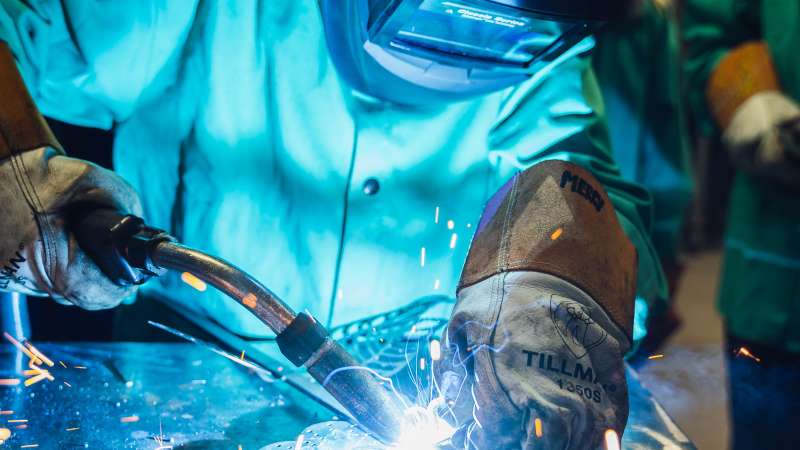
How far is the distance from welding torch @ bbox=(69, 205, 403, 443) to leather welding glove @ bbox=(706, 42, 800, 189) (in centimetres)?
156

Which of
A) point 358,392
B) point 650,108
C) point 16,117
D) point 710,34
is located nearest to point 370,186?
Result: point 358,392

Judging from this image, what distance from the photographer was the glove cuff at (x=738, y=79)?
2.08m

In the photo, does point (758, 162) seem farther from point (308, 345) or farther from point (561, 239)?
point (308, 345)

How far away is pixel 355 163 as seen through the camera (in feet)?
4.07

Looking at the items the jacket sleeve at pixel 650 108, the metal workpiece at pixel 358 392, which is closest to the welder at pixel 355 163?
the metal workpiece at pixel 358 392

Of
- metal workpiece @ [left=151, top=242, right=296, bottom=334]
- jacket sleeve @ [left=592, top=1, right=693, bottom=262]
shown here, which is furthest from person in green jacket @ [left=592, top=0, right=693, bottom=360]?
metal workpiece @ [left=151, top=242, right=296, bottom=334]

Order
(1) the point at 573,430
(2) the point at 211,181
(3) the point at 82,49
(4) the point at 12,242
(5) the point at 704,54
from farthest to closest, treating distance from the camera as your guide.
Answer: (5) the point at 704,54
(2) the point at 211,181
(3) the point at 82,49
(4) the point at 12,242
(1) the point at 573,430

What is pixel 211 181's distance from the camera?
1.23 m

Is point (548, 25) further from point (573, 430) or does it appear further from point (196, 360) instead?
point (196, 360)

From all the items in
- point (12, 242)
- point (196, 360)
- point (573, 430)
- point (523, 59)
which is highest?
point (523, 59)

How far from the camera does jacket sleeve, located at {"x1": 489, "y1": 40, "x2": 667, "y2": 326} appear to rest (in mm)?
1171

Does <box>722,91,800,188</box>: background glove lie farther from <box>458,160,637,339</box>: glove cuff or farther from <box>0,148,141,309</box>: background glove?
<box>0,148,141,309</box>: background glove

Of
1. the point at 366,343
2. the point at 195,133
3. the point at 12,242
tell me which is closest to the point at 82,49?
the point at 195,133

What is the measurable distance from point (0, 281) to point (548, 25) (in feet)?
2.83
